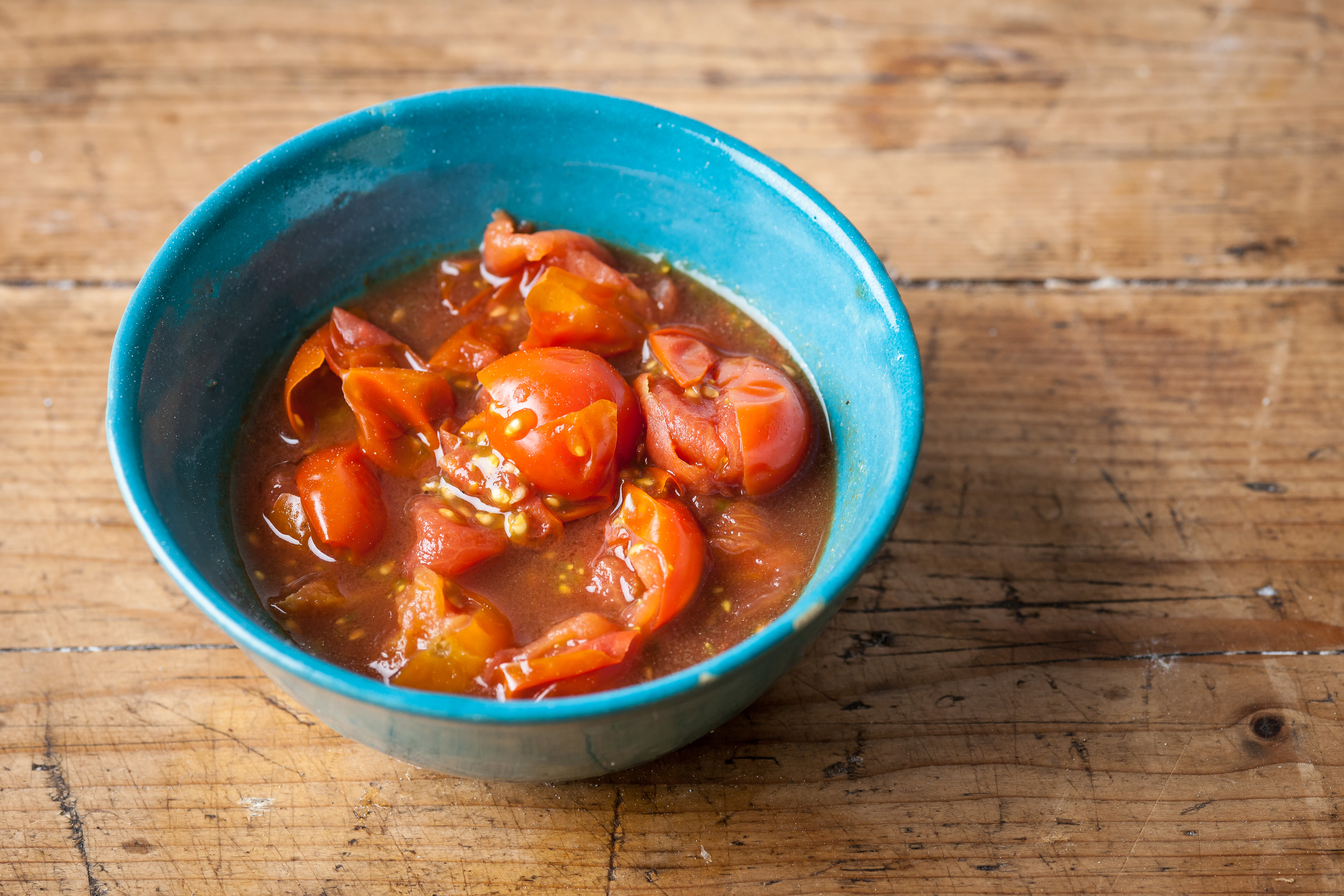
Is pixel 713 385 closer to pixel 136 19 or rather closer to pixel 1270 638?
pixel 1270 638

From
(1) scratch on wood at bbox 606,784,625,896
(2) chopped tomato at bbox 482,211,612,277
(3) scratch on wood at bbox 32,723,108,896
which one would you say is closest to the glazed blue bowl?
(2) chopped tomato at bbox 482,211,612,277

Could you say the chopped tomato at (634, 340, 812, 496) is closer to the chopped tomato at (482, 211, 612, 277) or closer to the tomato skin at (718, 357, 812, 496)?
the tomato skin at (718, 357, 812, 496)

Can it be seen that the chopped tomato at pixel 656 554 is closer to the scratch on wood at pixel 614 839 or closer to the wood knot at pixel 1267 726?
the scratch on wood at pixel 614 839

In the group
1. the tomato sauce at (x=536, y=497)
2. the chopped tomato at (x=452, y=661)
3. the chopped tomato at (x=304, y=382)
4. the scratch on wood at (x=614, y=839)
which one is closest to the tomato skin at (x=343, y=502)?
the tomato sauce at (x=536, y=497)

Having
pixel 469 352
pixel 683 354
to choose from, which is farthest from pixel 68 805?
pixel 683 354

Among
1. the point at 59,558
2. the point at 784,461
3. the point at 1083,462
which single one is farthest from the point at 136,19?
the point at 1083,462

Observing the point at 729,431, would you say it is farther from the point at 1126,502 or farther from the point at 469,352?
the point at 1126,502
